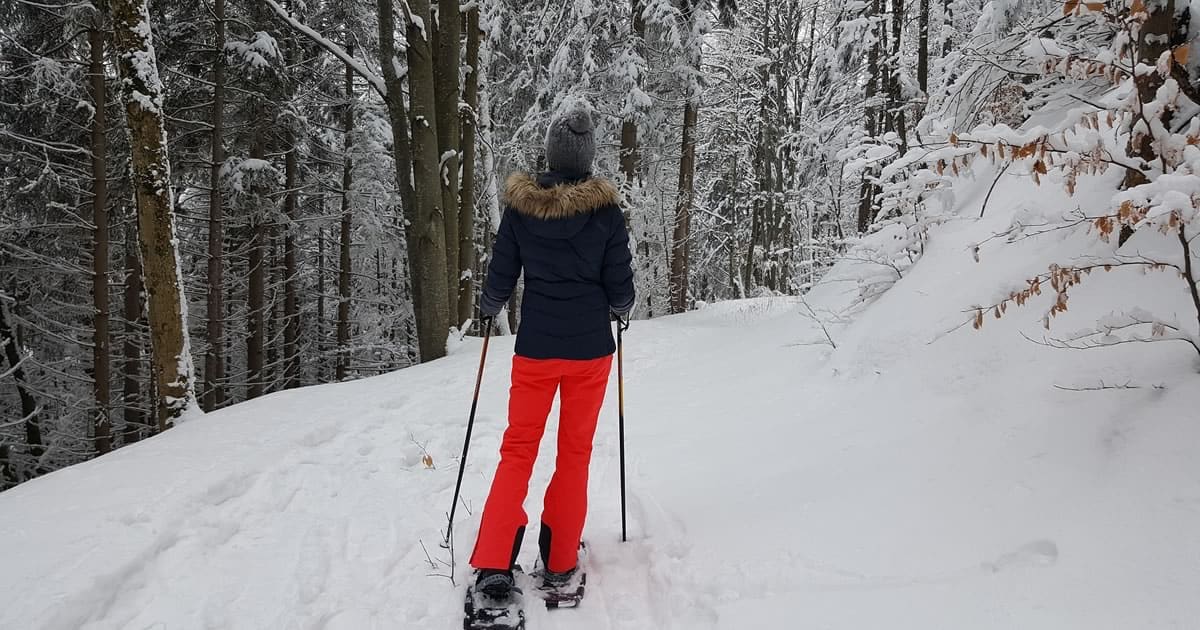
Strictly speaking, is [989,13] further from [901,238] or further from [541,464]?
[541,464]

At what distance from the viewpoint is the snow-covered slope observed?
2.18 metres

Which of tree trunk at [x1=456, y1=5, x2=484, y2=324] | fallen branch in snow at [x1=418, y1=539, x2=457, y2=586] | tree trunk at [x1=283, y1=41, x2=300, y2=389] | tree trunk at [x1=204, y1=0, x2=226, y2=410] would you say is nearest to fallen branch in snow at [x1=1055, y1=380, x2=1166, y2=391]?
fallen branch in snow at [x1=418, y1=539, x2=457, y2=586]

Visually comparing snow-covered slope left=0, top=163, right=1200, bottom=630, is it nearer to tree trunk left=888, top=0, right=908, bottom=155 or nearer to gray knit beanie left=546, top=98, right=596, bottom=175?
gray knit beanie left=546, top=98, right=596, bottom=175

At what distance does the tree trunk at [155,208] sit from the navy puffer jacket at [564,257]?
418cm

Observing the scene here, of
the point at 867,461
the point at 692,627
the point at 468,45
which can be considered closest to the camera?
the point at 692,627

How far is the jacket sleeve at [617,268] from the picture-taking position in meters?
2.87

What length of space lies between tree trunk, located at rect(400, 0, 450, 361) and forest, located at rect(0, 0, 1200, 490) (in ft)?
0.12

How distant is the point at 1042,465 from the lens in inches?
99.4

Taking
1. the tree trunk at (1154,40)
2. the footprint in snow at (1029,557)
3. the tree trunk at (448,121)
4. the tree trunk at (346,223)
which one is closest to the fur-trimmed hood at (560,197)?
the footprint in snow at (1029,557)

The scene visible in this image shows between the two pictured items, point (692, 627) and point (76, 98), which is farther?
point (76, 98)

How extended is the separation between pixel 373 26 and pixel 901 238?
15224 mm

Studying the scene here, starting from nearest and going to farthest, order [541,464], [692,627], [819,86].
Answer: [692,627]
[541,464]
[819,86]

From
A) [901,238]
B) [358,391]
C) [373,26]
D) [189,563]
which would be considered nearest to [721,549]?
[189,563]

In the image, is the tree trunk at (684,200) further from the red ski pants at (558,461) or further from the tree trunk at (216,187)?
the red ski pants at (558,461)
